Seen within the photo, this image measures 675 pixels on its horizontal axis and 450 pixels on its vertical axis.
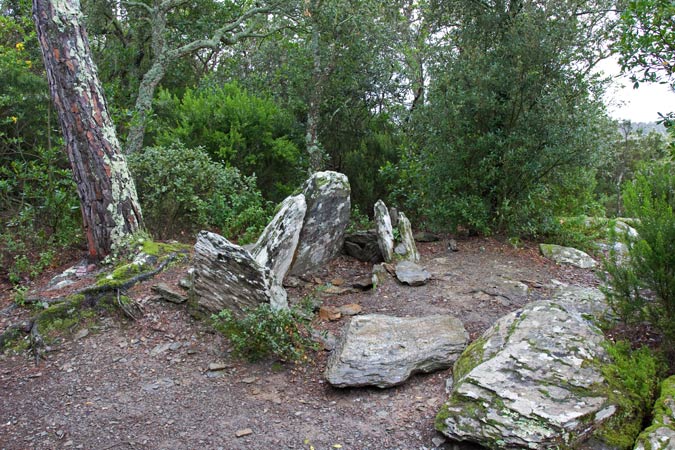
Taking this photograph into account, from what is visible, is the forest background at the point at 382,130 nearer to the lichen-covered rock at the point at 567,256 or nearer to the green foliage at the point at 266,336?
the lichen-covered rock at the point at 567,256

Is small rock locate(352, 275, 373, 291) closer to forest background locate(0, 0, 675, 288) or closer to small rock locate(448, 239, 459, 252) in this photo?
small rock locate(448, 239, 459, 252)

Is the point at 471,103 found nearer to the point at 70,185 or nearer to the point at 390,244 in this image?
the point at 390,244

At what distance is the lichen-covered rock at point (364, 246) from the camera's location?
6.64m

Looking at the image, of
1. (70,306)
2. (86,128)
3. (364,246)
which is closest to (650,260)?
(364,246)

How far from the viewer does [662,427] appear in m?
2.68

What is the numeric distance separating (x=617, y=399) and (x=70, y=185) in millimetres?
6314

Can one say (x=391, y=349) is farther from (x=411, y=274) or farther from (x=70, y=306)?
(x=70, y=306)

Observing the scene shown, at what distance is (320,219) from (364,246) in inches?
33.1

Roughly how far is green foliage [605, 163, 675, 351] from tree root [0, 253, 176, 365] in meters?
3.93

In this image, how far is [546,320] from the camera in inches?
147

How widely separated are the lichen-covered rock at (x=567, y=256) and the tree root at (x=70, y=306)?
4.85 m

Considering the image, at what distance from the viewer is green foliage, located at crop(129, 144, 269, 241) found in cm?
668

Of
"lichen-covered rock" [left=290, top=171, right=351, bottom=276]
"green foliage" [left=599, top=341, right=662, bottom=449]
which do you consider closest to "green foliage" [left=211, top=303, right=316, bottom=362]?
"lichen-covered rock" [left=290, top=171, right=351, bottom=276]

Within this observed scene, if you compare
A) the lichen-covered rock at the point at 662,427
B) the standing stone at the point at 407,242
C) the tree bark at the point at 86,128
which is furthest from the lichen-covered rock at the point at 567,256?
the tree bark at the point at 86,128
